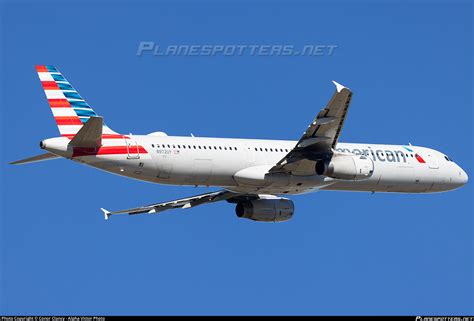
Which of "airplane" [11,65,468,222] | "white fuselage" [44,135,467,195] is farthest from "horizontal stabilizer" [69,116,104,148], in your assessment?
"white fuselage" [44,135,467,195]

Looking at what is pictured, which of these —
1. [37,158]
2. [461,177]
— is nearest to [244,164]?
[37,158]

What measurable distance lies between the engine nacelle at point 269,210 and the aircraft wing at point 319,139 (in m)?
4.21

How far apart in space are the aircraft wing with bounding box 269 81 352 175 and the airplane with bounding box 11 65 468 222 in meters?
0.04

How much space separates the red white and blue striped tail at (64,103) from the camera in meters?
46.8

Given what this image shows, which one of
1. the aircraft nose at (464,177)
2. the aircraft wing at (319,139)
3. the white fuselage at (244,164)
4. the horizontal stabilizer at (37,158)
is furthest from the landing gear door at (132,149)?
the aircraft nose at (464,177)

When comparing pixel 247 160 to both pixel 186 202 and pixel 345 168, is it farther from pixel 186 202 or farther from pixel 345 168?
pixel 186 202

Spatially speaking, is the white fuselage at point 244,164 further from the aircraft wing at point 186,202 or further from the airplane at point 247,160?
the aircraft wing at point 186,202

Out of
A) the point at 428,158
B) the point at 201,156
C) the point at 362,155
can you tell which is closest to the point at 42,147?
the point at 201,156

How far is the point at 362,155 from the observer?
171ft

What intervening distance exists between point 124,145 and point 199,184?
4300mm

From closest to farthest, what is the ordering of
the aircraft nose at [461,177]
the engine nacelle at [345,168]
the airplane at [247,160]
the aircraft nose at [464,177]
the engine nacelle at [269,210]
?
the airplane at [247,160] → the engine nacelle at [345,168] → the engine nacelle at [269,210] → the aircraft nose at [461,177] → the aircraft nose at [464,177]

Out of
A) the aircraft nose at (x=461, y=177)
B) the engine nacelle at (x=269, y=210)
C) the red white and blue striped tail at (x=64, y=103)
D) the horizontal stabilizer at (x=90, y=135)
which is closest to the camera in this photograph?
the horizontal stabilizer at (x=90, y=135)

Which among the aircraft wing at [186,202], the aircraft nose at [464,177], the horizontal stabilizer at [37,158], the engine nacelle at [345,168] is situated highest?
the aircraft nose at [464,177]

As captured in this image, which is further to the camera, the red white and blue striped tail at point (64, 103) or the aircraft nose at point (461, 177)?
the aircraft nose at point (461, 177)
